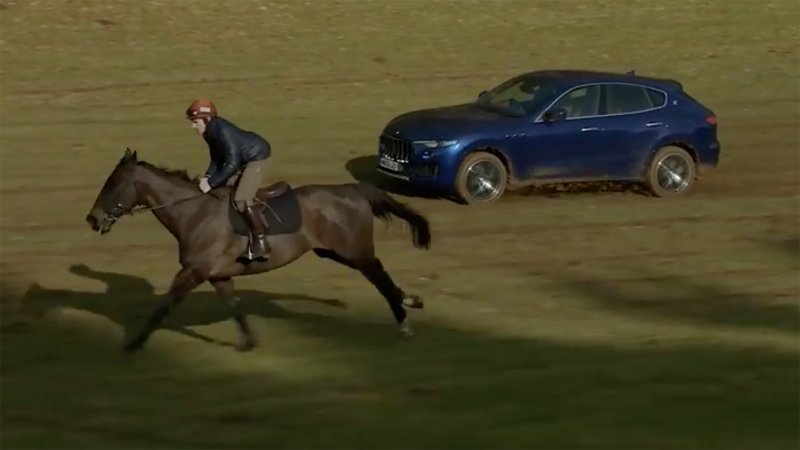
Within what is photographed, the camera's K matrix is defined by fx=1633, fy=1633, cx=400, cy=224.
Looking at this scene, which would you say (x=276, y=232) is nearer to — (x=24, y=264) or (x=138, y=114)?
(x=24, y=264)

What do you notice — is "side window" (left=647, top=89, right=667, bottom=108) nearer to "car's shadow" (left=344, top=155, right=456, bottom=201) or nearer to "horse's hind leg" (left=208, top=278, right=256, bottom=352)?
"car's shadow" (left=344, top=155, right=456, bottom=201)

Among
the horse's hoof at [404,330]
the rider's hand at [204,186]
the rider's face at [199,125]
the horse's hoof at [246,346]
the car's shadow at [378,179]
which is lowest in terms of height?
the car's shadow at [378,179]

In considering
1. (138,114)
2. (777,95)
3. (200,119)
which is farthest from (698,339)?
(777,95)

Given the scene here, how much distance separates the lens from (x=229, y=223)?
1388 cm

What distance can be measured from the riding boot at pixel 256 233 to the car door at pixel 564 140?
874 cm

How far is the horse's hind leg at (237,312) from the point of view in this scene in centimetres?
1404

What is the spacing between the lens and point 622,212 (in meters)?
21.7

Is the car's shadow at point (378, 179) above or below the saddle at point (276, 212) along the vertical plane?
below

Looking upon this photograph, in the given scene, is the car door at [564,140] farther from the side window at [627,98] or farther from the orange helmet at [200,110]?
the orange helmet at [200,110]

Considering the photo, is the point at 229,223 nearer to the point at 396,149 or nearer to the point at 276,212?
the point at 276,212

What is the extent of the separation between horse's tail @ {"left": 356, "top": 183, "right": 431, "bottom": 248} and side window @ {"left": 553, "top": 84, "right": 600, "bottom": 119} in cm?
802

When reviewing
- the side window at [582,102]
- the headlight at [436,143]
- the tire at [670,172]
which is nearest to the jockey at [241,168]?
the headlight at [436,143]

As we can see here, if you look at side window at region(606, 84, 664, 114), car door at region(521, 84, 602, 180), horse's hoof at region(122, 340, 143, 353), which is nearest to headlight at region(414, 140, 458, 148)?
car door at region(521, 84, 602, 180)

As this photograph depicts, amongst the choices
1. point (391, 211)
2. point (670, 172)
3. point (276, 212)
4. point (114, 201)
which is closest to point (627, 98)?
point (670, 172)
